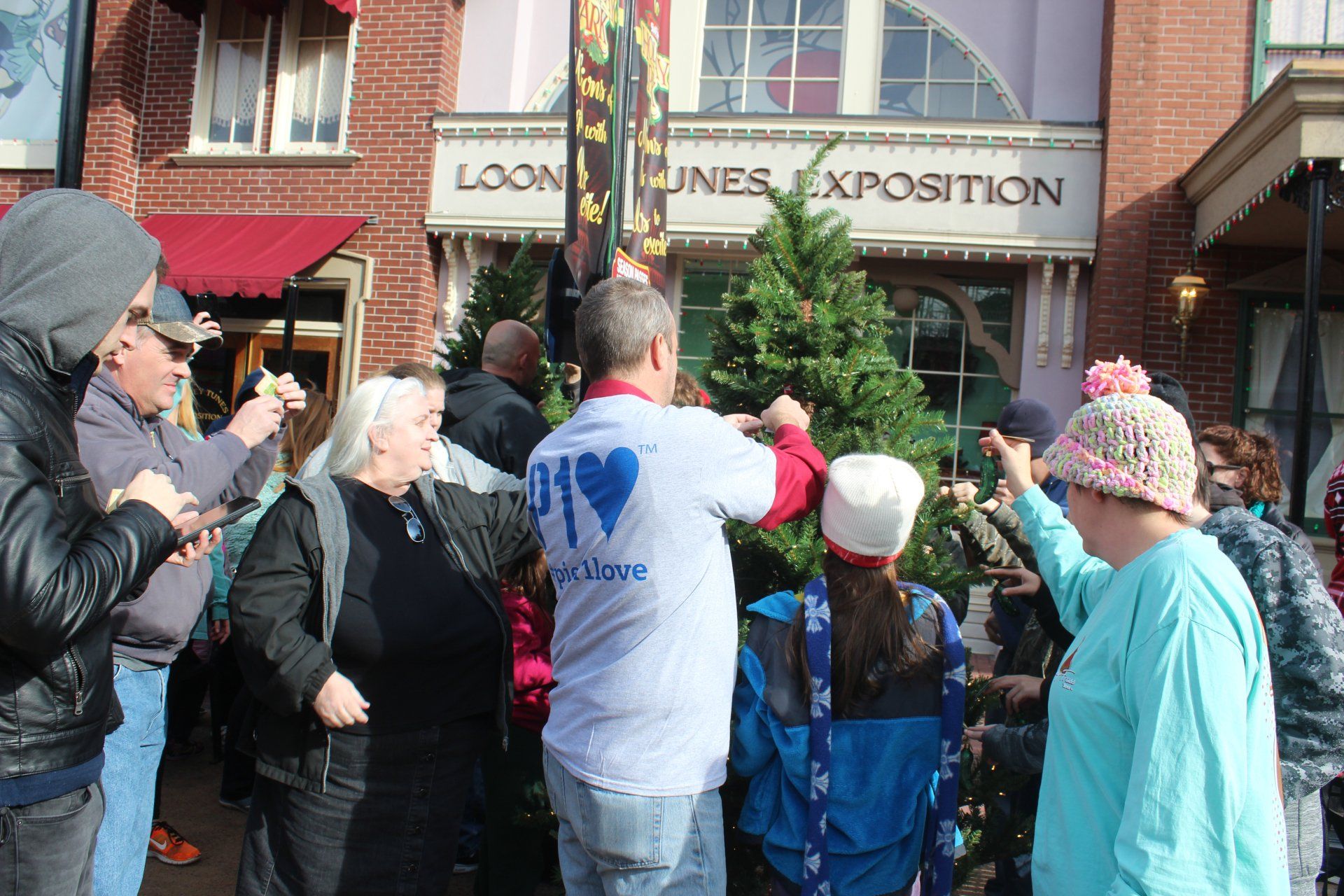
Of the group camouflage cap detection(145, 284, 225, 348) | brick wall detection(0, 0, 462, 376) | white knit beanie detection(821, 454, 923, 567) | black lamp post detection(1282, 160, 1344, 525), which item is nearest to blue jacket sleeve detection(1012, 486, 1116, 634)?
Answer: white knit beanie detection(821, 454, 923, 567)

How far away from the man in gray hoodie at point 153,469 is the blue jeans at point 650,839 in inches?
50.6

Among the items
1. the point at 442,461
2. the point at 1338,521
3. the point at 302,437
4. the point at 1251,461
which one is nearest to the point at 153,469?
the point at 442,461

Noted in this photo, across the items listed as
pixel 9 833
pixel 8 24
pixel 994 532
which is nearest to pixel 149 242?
pixel 9 833

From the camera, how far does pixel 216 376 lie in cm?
984

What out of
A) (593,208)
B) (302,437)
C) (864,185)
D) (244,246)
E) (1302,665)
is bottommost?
(1302,665)

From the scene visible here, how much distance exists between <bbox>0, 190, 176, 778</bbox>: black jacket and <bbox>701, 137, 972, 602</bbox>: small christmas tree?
1649 mm

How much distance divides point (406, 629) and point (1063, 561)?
5.59ft

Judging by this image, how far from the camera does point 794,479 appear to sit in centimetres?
209

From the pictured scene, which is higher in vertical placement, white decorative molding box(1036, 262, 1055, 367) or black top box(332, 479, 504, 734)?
white decorative molding box(1036, 262, 1055, 367)

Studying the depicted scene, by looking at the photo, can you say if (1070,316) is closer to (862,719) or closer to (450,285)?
(450,285)

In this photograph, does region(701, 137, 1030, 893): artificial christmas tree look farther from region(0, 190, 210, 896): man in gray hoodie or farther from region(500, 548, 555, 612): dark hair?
region(0, 190, 210, 896): man in gray hoodie

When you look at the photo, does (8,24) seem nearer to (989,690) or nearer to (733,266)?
(733,266)

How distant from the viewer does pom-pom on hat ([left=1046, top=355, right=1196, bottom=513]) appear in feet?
5.65

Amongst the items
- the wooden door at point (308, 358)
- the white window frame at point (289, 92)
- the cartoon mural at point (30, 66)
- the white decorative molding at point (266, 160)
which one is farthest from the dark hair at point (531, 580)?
the cartoon mural at point (30, 66)
